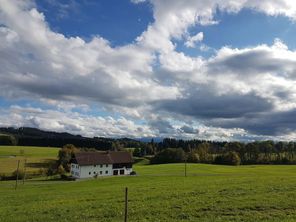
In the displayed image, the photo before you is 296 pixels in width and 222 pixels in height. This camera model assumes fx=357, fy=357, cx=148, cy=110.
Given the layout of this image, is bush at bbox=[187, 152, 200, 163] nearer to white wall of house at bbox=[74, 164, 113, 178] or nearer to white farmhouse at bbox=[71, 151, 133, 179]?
white farmhouse at bbox=[71, 151, 133, 179]

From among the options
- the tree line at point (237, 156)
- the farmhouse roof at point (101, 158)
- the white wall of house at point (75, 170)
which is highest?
the tree line at point (237, 156)

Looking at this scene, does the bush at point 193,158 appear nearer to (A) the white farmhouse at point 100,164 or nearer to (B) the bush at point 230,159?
(B) the bush at point 230,159

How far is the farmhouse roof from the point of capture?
110 metres

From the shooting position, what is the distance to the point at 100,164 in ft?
374

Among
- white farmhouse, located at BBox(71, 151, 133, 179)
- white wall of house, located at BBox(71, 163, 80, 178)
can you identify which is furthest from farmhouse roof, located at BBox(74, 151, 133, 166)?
white wall of house, located at BBox(71, 163, 80, 178)

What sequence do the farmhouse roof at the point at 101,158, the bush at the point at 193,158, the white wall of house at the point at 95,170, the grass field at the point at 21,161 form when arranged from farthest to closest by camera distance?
the bush at the point at 193,158 < the grass field at the point at 21,161 < the farmhouse roof at the point at 101,158 < the white wall of house at the point at 95,170

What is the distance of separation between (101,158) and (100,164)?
6.66 feet

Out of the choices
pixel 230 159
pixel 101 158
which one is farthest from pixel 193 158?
pixel 101 158

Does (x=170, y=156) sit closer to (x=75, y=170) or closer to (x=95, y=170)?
(x=95, y=170)

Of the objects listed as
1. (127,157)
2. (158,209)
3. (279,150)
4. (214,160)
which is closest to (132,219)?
(158,209)

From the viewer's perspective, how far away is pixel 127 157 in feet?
389

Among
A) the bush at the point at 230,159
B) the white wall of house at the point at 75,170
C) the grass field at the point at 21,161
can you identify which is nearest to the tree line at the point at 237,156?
the bush at the point at 230,159

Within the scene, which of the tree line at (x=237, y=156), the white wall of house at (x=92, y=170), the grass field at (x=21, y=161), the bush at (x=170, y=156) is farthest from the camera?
the bush at (x=170, y=156)

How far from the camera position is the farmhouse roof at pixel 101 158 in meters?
110
